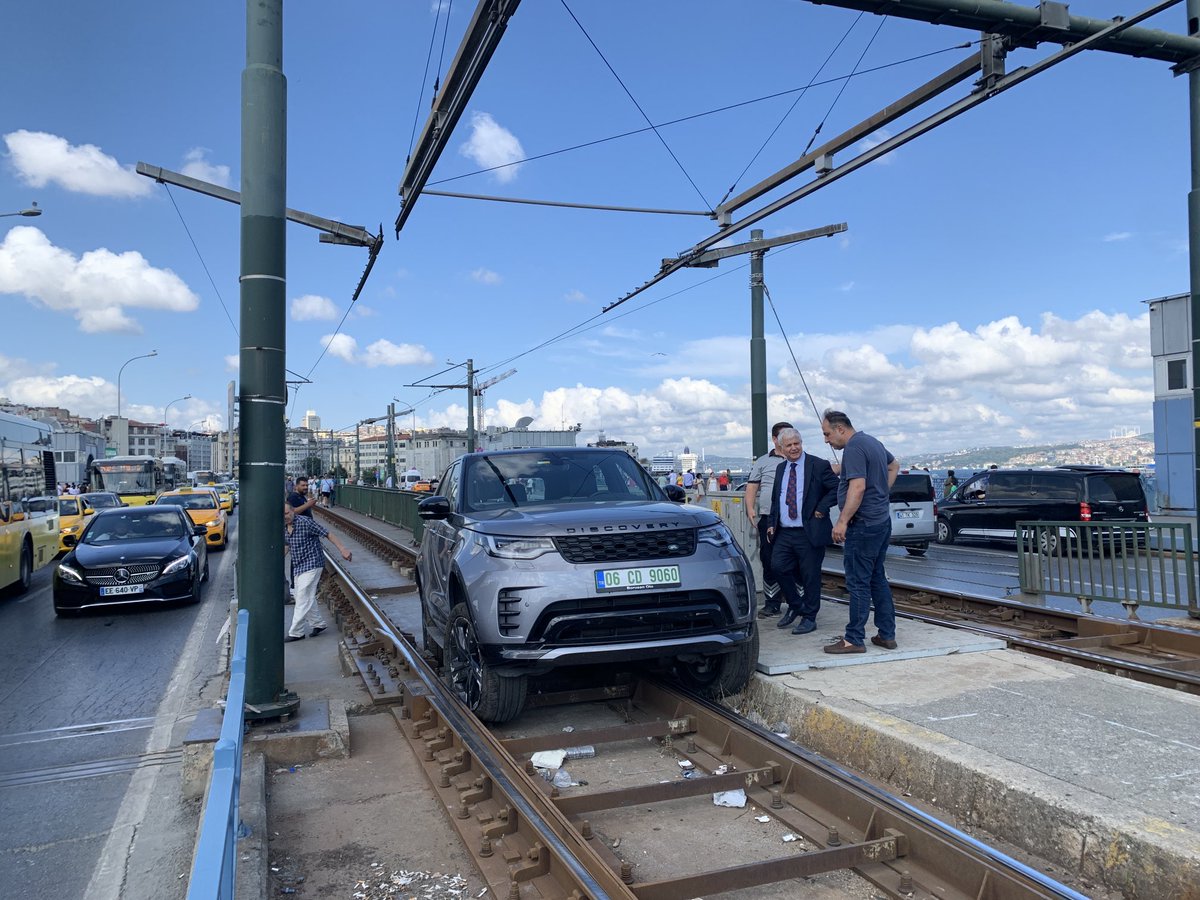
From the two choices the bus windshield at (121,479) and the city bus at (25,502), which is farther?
the bus windshield at (121,479)

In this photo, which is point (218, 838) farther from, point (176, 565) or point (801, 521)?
point (176, 565)

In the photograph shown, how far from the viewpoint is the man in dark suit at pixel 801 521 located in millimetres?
7543

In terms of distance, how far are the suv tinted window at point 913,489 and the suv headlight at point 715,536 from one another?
44.1 ft

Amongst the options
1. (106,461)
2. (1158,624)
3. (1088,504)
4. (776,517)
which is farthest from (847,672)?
(106,461)

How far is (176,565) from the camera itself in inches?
505

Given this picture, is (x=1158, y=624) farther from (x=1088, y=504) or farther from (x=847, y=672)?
(x=1088, y=504)

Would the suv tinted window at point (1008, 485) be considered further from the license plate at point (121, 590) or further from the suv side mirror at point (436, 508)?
the license plate at point (121, 590)

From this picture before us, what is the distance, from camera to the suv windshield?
21.7ft

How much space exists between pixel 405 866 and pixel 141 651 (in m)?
7.37

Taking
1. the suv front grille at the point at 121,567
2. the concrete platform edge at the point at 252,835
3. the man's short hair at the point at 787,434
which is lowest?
the concrete platform edge at the point at 252,835

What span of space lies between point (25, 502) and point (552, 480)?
13.2 m

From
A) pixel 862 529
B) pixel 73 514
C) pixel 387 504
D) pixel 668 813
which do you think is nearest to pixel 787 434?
pixel 862 529

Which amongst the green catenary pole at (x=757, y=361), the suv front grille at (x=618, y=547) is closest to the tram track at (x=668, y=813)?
the suv front grille at (x=618, y=547)

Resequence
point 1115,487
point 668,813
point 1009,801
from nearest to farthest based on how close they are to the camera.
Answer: point 1009,801 < point 668,813 < point 1115,487
